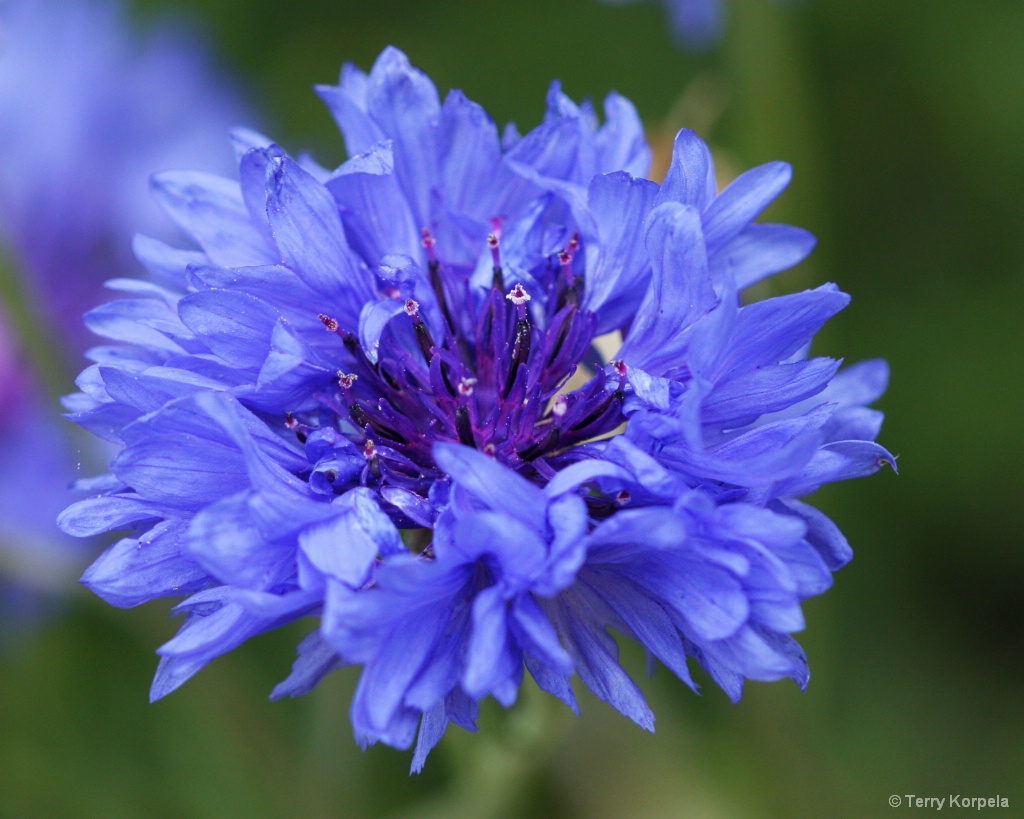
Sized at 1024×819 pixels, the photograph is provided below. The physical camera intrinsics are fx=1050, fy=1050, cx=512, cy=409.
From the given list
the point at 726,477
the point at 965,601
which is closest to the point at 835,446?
the point at 726,477

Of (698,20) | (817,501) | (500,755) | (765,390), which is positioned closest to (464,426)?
(765,390)

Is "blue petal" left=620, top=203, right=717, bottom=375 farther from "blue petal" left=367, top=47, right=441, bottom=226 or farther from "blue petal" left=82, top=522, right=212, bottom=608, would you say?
"blue petal" left=82, top=522, right=212, bottom=608

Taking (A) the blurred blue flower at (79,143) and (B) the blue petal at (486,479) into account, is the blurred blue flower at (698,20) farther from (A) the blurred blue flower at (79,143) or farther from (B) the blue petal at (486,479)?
(B) the blue petal at (486,479)

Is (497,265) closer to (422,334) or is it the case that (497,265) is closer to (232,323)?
(422,334)

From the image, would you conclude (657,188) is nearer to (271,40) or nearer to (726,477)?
(726,477)

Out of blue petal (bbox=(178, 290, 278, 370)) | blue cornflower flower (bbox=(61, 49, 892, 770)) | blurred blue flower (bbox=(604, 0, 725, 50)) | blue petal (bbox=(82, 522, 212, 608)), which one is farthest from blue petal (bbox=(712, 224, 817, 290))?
blurred blue flower (bbox=(604, 0, 725, 50))

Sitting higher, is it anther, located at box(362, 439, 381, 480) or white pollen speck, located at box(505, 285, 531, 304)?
white pollen speck, located at box(505, 285, 531, 304)

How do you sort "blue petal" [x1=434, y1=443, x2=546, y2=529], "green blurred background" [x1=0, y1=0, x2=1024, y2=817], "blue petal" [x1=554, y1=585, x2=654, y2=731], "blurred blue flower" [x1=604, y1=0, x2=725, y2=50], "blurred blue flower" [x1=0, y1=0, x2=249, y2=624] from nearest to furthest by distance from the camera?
"blue petal" [x1=434, y1=443, x2=546, y2=529] < "blue petal" [x1=554, y1=585, x2=654, y2=731] < "green blurred background" [x1=0, y1=0, x2=1024, y2=817] < "blurred blue flower" [x1=604, y1=0, x2=725, y2=50] < "blurred blue flower" [x1=0, y1=0, x2=249, y2=624]
